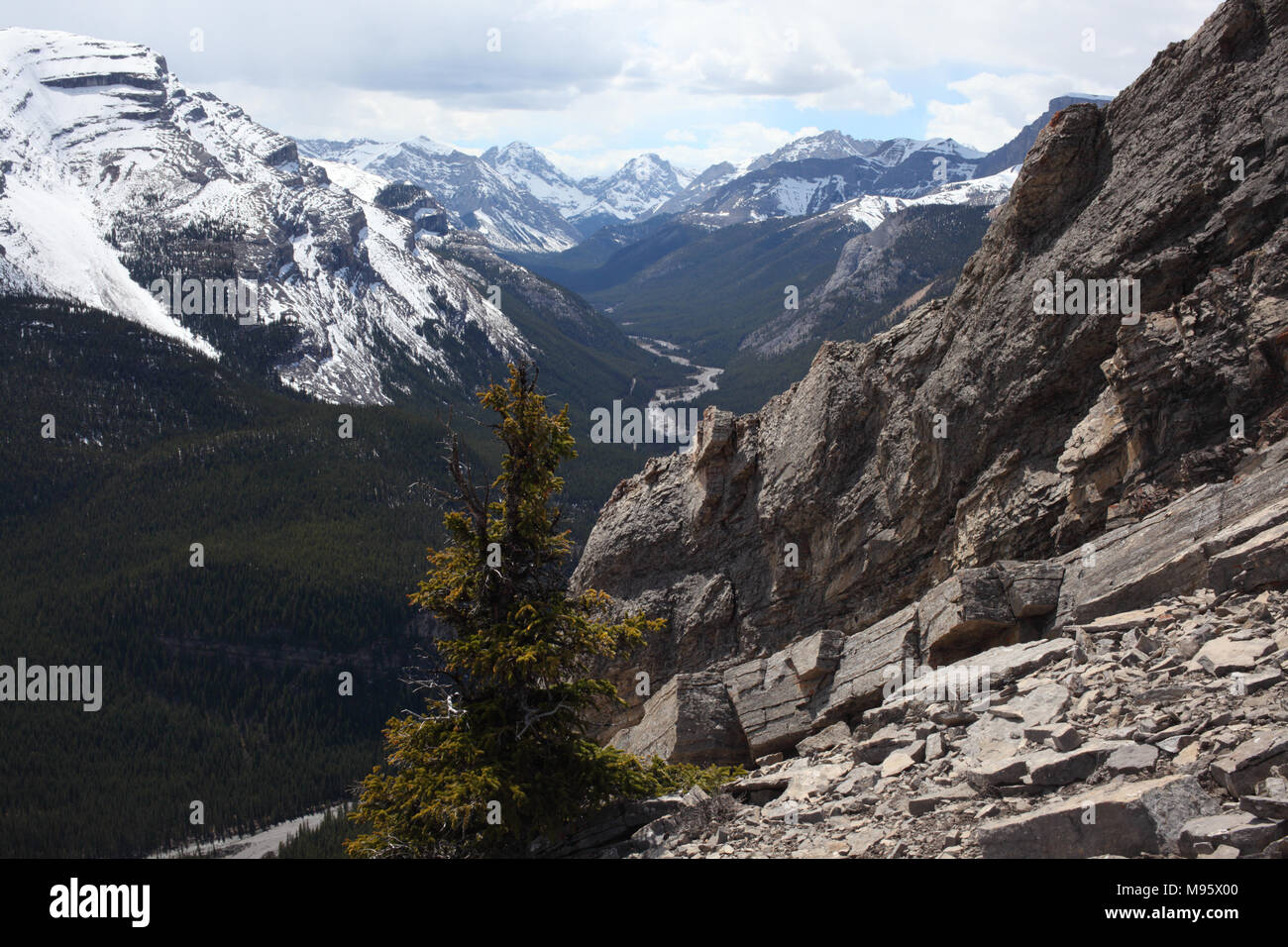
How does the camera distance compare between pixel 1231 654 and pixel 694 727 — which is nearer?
pixel 1231 654

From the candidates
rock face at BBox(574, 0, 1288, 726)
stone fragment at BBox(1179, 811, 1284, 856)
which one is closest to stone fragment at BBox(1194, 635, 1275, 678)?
rock face at BBox(574, 0, 1288, 726)

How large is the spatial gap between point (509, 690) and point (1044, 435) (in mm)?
16063

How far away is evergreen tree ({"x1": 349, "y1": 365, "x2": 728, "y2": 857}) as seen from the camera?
69.3ft

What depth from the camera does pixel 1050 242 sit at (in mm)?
28047

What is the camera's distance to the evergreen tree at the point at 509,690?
21130 millimetres

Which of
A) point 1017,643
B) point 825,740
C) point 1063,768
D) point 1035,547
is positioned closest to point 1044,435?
point 1035,547

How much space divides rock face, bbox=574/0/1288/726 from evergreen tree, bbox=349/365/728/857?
6.68 meters

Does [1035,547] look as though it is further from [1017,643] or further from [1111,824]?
[1111,824]

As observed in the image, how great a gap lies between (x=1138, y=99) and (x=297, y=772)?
11849cm

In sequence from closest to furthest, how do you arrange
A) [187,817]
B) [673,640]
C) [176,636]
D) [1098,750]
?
[1098,750]
[673,640]
[187,817]
[176,636]

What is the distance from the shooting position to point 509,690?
22.6 metres

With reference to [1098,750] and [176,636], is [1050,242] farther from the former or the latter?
[176,636]

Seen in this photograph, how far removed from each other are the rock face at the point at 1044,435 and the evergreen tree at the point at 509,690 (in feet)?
21.9
